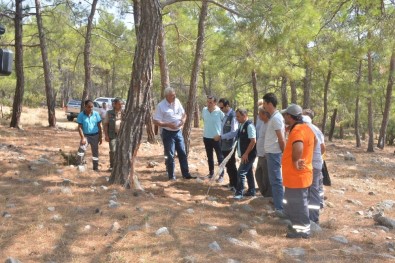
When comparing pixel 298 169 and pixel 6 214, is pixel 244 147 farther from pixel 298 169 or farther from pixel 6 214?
pixel 6 214

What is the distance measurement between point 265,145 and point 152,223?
2195 millimetres

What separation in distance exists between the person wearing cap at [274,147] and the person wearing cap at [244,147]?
593 millimetres

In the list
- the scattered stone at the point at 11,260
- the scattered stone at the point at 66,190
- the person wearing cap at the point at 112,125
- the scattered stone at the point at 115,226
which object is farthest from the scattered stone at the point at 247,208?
the scattered stone at the point at 11,260

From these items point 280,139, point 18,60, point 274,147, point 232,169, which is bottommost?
point 232,169

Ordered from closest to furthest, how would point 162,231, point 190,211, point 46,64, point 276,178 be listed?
point 162,231
point 190,211
point 276,178
point 46,64

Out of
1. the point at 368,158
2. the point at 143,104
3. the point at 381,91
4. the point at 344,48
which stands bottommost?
the point at 368,158

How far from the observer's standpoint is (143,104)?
627cm

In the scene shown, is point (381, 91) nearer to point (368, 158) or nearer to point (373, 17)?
point (368, 158)

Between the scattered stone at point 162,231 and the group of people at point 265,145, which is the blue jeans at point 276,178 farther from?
the scattered stone at point 162,231

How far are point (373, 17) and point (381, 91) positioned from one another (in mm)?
11469

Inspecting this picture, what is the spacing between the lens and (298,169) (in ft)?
15.7

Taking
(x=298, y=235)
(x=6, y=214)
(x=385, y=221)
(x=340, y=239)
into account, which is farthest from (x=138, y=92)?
(x=385, y=221)

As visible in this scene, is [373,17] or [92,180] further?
[373,17]

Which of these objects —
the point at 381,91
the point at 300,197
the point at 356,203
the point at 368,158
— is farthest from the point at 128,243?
the point at 381,91
